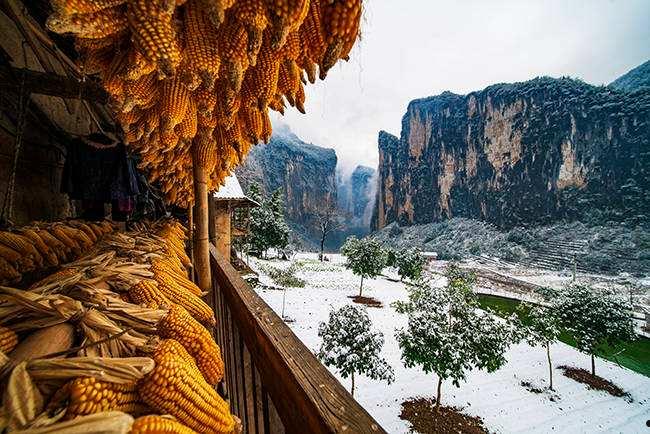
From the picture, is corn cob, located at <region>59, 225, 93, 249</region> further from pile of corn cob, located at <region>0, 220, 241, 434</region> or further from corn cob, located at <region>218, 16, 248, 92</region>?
corn cob, located at <region>218, 16, 248, 92</region>

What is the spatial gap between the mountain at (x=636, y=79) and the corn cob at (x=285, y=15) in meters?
122

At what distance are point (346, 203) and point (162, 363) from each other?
180099 millimetres

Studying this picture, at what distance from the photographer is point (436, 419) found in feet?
36.2

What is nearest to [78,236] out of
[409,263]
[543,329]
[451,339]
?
[451,339]

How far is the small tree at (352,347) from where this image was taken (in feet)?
37.3

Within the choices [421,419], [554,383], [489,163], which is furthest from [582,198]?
[421,419]

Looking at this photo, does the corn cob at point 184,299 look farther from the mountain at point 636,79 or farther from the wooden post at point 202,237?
the mountain at point 636,79

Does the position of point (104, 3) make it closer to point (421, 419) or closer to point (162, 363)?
point (162, 363)

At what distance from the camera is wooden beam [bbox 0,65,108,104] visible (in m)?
2.50

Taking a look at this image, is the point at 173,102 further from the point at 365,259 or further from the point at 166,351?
the point at 365,259

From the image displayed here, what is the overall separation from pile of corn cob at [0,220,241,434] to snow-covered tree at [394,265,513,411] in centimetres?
1170

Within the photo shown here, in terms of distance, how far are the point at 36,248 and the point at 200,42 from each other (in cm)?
212

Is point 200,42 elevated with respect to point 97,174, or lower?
elevated

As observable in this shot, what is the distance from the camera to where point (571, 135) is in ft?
224
